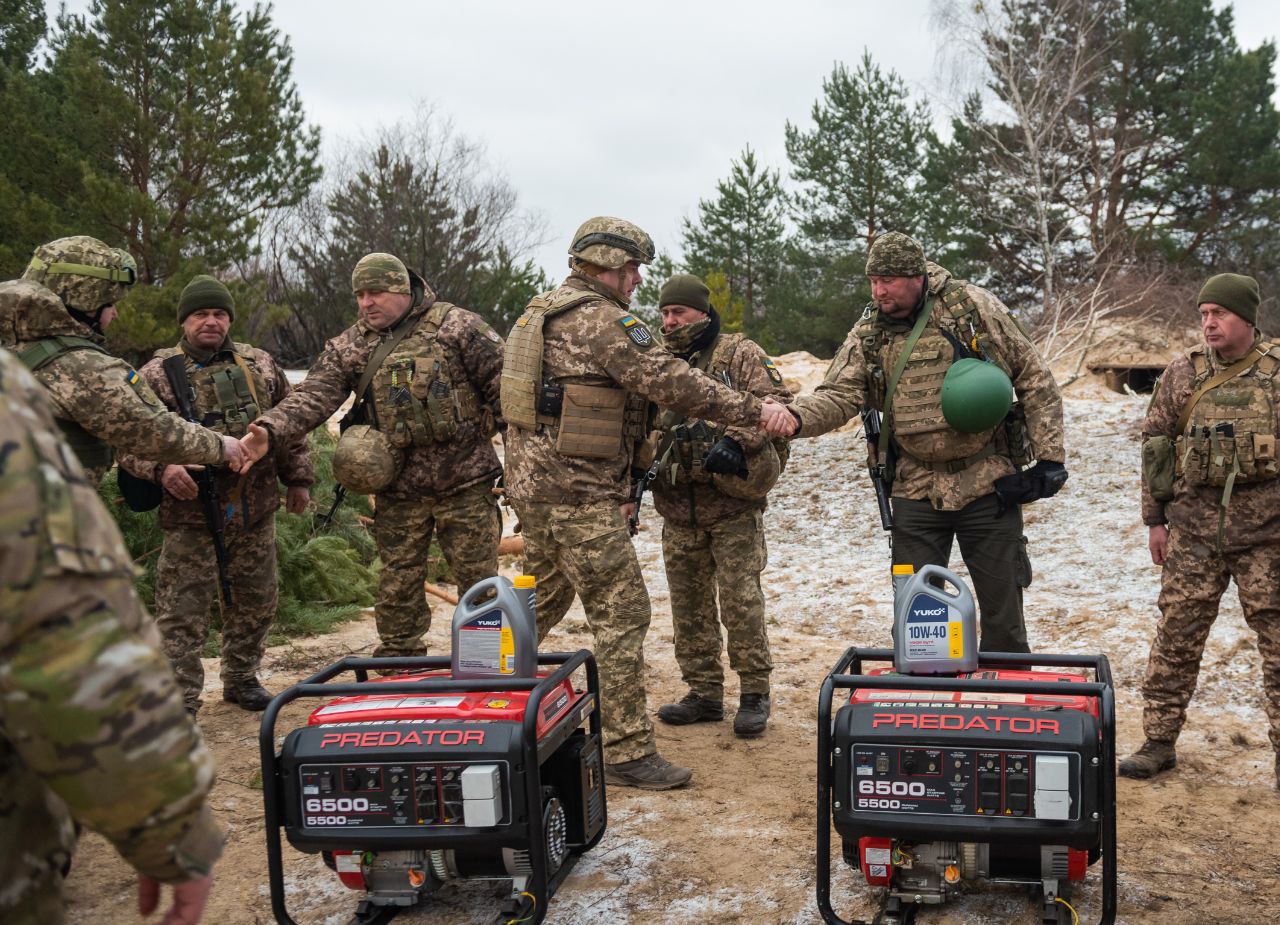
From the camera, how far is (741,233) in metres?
30.0

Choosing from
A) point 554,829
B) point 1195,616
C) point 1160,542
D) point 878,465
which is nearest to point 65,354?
point 554,829

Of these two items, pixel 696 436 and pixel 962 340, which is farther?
pixel 696 436

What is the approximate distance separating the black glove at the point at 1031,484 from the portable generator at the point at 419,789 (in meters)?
2.59

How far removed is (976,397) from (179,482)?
3988 millimetres

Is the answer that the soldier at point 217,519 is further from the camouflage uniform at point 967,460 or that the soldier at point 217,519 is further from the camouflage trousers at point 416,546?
the camouflage uniform at point 967,460

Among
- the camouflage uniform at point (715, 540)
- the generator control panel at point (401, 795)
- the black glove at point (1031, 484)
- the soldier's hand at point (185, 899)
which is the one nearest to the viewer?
the soldier's hand at point (185, 899)

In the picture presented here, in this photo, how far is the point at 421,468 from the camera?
6090 mm

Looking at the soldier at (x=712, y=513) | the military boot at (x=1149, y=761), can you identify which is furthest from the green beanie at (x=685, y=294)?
the military boot at (x=1149, y=761)

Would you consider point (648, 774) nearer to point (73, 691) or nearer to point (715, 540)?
Answer: point (715, 540)

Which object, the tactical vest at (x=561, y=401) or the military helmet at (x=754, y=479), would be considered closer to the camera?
the tactical vest at (x=561, y=401)

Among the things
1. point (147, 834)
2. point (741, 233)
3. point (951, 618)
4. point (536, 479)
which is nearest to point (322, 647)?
point (536, 479)

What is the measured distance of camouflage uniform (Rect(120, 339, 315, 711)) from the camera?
6.23 m

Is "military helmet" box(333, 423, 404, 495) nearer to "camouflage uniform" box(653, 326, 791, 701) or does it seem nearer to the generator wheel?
"camouflage uniform" box(653, 326, 791, 701)

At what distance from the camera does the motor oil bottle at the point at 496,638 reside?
4.23 m
